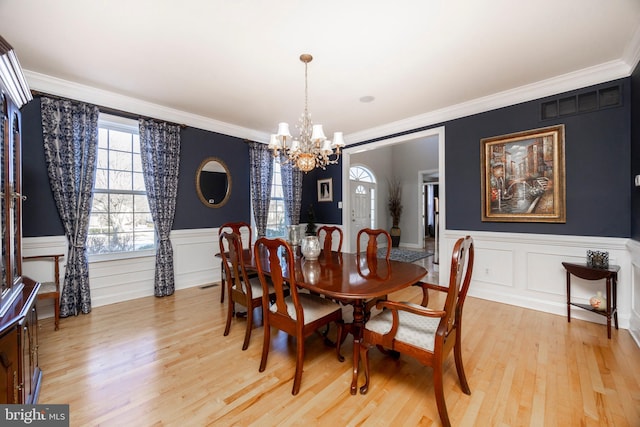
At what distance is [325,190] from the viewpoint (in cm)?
561

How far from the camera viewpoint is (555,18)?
6.56ft

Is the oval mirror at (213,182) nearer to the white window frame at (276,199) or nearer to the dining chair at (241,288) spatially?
the white window frame at (276,199)

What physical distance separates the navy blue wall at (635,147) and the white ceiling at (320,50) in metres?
0.23

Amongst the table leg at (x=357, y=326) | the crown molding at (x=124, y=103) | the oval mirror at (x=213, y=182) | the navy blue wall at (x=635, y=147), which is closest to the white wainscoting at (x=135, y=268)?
the oval mirror at (x=213, y=182)

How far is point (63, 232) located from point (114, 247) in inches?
21.8

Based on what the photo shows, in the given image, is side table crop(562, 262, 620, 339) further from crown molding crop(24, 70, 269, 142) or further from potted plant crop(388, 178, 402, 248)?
potted plant crop(388, 178, 402, 248)

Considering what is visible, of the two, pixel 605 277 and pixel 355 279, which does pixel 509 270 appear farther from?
pixel 355 279

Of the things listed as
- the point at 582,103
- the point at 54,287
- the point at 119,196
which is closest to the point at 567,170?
the point at 582,103

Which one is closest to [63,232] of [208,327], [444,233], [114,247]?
[114,247]

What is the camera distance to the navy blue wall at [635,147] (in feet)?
7.90

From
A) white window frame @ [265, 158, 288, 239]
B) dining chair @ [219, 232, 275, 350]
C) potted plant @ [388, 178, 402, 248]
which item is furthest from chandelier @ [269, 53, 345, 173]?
potted plant @ [388, 178, 402, 248]

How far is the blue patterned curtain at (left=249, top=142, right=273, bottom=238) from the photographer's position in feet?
15.3

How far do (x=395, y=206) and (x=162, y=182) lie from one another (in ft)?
19.6

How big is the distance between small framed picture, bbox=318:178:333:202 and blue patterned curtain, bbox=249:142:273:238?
1.23 m
